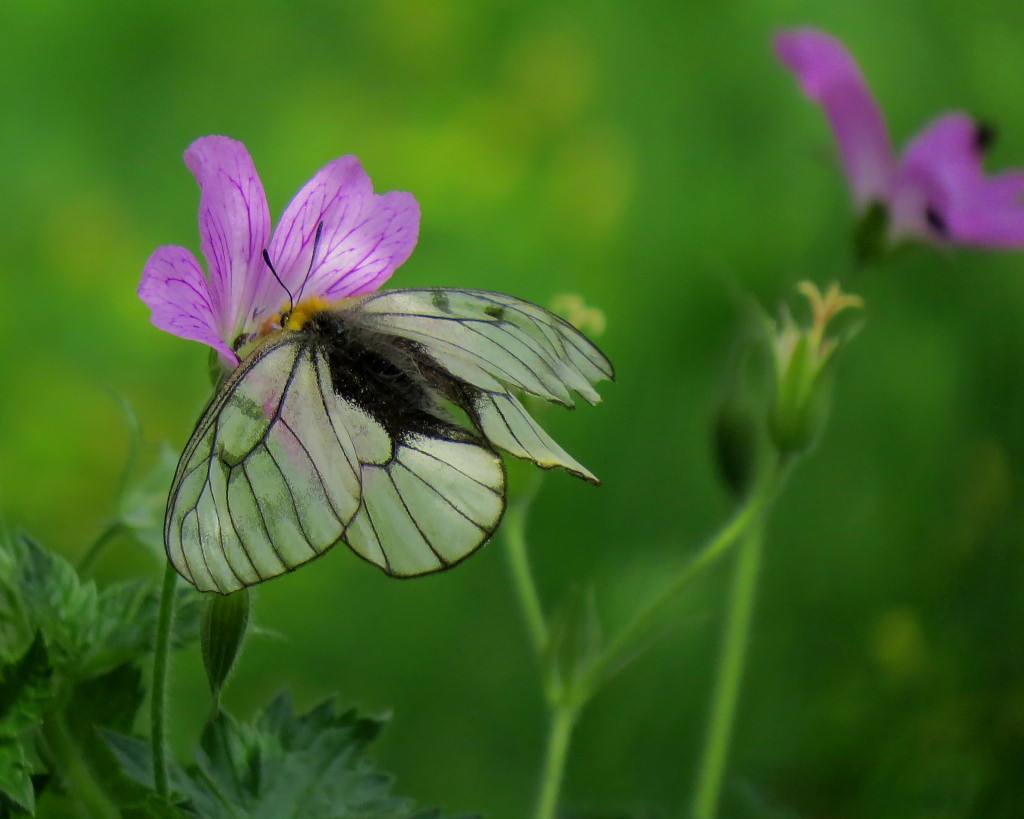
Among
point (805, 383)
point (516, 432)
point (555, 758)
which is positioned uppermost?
point (805, 383)

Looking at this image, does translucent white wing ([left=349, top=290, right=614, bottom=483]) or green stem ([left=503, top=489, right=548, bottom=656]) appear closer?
translucent white wing ([left=349, top=290, right=614, bottom=483])

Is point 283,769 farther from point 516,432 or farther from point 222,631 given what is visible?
point 516,432

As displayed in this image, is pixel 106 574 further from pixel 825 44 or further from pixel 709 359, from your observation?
pixel 825 44

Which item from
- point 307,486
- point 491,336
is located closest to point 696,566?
point 491,336

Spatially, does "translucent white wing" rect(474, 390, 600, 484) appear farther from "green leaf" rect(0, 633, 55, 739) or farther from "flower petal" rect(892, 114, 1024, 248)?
"flower petal" rect(892, 114, 1024, 248)

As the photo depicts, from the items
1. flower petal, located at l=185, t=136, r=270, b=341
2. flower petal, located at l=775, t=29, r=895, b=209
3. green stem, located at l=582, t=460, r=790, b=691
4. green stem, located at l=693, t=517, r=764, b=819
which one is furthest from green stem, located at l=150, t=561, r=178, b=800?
flower petal, located at l=775, t=29, r=895, b=209

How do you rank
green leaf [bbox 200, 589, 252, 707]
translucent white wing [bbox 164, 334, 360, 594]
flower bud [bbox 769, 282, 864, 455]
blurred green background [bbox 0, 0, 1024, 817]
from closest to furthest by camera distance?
translucent white wing [bbox 164, 334, 360, 594] < green leaf [bbox 200, 589, 252, 707] < flower bud [bbox 769, 282, 864, 455] < blurred green background [bbox 0, 0, 1024, 817]

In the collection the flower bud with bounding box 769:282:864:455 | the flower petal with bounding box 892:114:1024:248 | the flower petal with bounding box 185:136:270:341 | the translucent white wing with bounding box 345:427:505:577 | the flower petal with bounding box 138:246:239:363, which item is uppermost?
the flower petal with bounding box 892:114:1024:248
